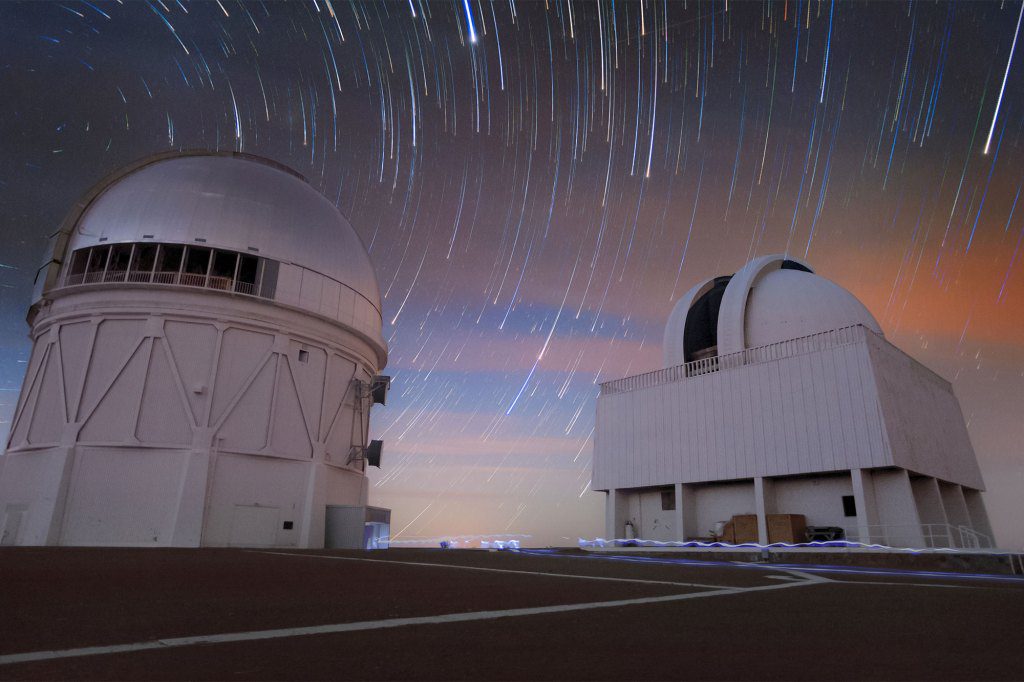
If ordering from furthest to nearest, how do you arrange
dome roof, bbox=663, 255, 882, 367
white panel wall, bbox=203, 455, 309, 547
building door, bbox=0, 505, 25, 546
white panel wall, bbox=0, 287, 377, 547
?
dome roof, bbox=663, 255, 882, 367 < white panel wall, bbox=203, 455, 309, 547 < building door, bbox=0, 505, 25, 546 < white panel wall, bbox=0, 287, 377, 547

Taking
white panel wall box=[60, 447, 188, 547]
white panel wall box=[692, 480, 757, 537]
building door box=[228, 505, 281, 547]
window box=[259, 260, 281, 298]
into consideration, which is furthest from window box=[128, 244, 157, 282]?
white panel wall box=[692, 480, 757, 537]

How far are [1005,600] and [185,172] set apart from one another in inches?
1065

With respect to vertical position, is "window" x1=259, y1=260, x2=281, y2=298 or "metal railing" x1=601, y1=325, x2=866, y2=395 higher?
"window" x1=259, y1=260, x2=281, y2=298

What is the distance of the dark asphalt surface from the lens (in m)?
1.58

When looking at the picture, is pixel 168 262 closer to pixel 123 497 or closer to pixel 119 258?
pixel 119 258

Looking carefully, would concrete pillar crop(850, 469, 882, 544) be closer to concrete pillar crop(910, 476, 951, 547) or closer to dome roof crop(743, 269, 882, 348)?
concrete pillar crop(910, 476, 951, 547)

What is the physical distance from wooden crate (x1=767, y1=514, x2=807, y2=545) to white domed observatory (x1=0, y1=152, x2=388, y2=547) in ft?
47.4

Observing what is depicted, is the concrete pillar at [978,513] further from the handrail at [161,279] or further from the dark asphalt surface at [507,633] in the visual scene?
the handrail at [161,279]

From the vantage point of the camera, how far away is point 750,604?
333 centimetres

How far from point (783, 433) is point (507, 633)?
18020 mm

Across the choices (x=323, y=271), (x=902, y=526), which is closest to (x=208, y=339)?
(x=323, y=271)

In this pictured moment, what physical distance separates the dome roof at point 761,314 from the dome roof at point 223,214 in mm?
14308

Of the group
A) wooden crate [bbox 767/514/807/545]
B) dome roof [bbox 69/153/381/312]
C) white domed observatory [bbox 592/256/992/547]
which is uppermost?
dome roof [bbox 69/153/381/312]

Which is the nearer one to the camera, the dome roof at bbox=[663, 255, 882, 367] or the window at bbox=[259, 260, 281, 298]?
the dome roof at bbox=[663, 255, 882, 367]
